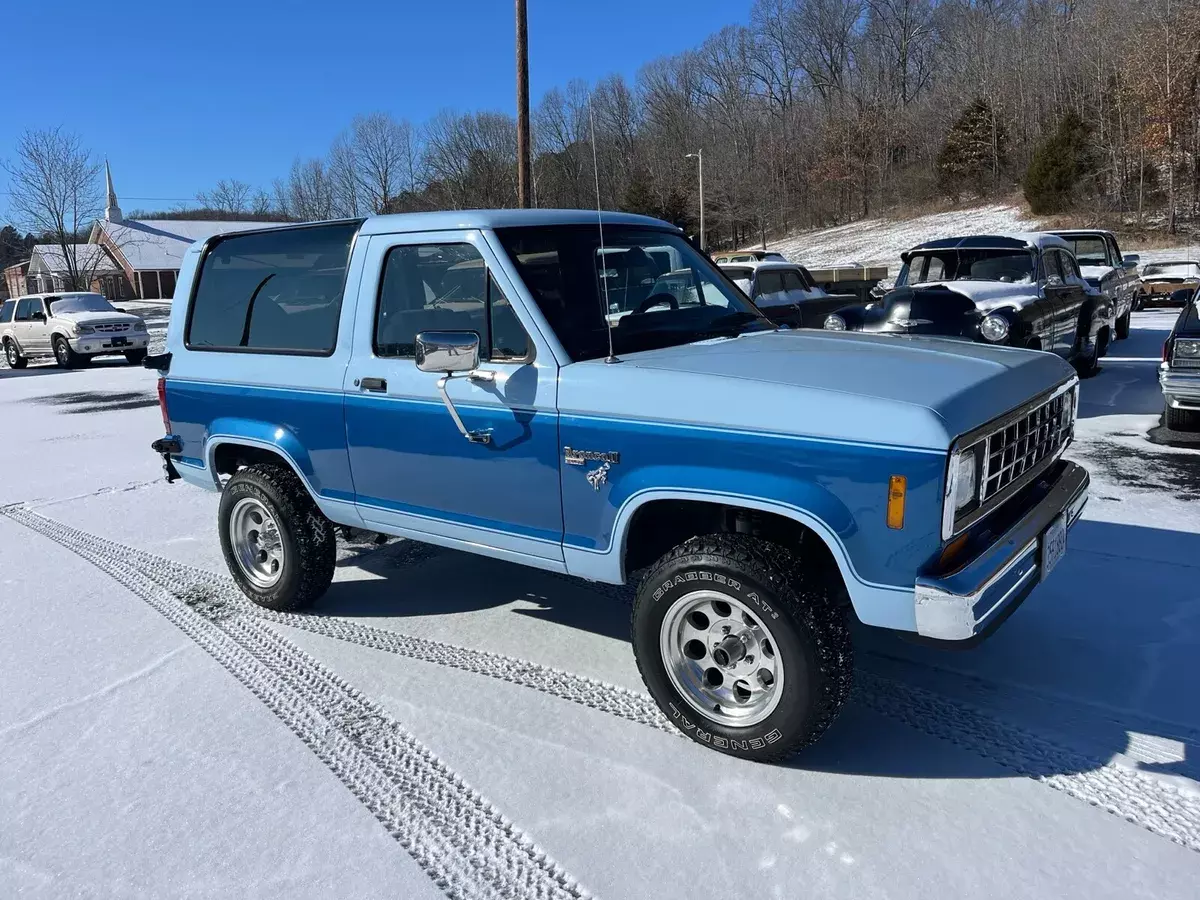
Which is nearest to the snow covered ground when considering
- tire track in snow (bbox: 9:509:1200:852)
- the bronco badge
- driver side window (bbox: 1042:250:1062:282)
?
driver side window (bbox: 1042:250:1062:282)

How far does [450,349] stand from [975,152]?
56.0m

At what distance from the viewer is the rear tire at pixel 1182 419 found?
834cm

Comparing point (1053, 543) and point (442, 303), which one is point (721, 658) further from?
point (442, 303)

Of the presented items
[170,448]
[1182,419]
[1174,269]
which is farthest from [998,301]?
[1174,269]

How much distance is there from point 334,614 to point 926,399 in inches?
133

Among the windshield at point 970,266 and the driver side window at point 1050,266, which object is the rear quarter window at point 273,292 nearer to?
the windshield at point 970,266

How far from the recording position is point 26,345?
2192 cm

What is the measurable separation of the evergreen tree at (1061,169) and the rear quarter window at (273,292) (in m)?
44.4

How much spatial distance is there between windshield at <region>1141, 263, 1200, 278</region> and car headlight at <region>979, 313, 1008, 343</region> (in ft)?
58.2

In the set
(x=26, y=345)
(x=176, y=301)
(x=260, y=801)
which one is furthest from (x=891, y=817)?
(x=26, y=345)

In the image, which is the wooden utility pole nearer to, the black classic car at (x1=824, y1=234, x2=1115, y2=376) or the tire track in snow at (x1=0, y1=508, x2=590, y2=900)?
the black classic car at (x1=824, y1=234, x2=1115, y2=376)

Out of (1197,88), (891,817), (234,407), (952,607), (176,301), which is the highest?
(1197,88)

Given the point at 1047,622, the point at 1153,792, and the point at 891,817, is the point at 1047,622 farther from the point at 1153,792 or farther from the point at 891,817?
the point at 891,817

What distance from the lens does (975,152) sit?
2060 inches
